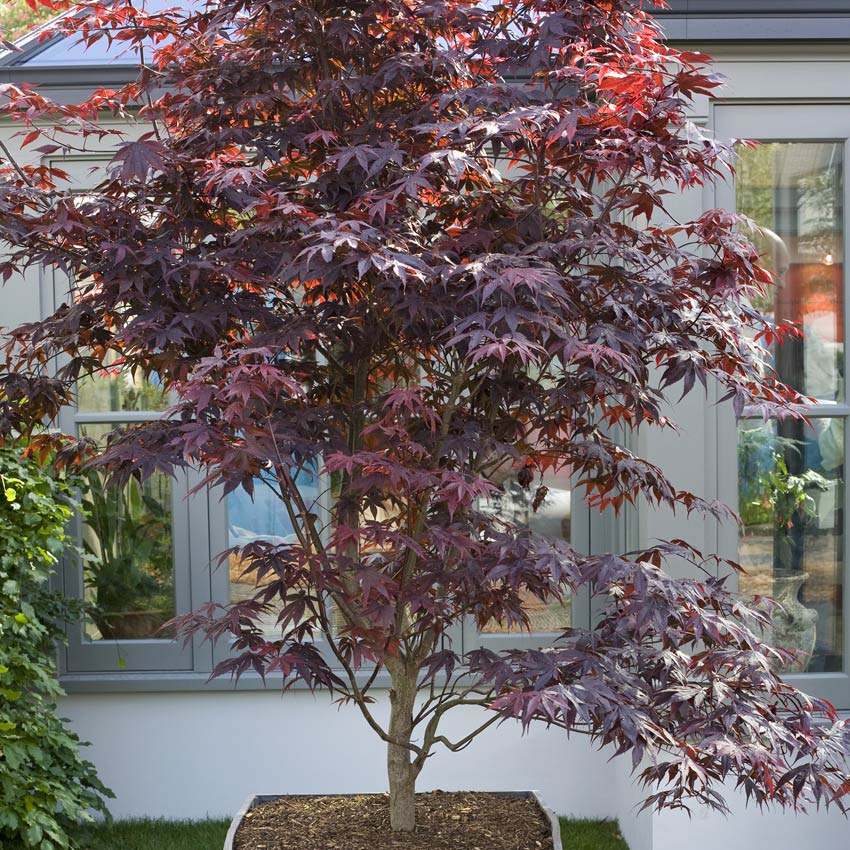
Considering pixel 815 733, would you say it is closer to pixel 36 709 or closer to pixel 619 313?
pixel 619 313

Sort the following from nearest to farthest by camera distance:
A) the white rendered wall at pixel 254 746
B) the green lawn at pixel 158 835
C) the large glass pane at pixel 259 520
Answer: the green lawn at pixel 158 835 < the white rendered wall at pixel 254 746 < the large glass pane at pixel 259 520

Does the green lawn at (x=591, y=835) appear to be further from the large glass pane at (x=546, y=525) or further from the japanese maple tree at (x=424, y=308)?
the japanese maple tree at (x=424, y=308)

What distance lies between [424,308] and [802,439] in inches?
96.4

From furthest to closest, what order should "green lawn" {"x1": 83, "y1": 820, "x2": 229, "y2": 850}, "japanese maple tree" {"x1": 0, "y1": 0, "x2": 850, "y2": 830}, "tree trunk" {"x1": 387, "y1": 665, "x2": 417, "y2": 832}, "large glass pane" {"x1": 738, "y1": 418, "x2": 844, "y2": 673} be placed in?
"large glass pane" {"x1": 738, "y1": 418, "x2": 844, "y2": 673}, "green lawn" {"x1": 83, "y1": 820, "x2": 229, "y2": 850}, "tree trunk" {"x1": 387, "y1": 665, "x2": 417, "y2": 832}, "japanese maple tree" {"x1": 0, "y1": 0, "x2": 850, "y2": 830}

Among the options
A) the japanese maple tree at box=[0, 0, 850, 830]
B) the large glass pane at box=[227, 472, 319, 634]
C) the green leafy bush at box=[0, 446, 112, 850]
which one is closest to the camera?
the japanese maple tree at box=[0, 0, 850, 830]

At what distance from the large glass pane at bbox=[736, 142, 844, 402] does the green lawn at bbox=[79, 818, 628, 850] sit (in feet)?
6.53

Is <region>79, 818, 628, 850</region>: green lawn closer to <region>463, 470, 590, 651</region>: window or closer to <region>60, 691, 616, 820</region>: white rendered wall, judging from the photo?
<region>60, 691, 616, 820</region>: white rendered wall

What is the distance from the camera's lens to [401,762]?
111 inches

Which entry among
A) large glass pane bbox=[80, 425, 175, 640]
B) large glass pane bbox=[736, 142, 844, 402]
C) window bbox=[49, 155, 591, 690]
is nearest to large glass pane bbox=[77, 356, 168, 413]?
window bbox=[49, 155, 591, 690]

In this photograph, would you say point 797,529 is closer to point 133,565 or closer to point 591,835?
point 591,835

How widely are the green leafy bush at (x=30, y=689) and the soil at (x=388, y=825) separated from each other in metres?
1.17

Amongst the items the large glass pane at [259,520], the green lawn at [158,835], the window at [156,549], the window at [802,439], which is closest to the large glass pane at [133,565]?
the window at [156,549]

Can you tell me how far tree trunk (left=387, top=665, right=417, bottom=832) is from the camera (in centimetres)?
280

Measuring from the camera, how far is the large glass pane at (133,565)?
4.37 meters
